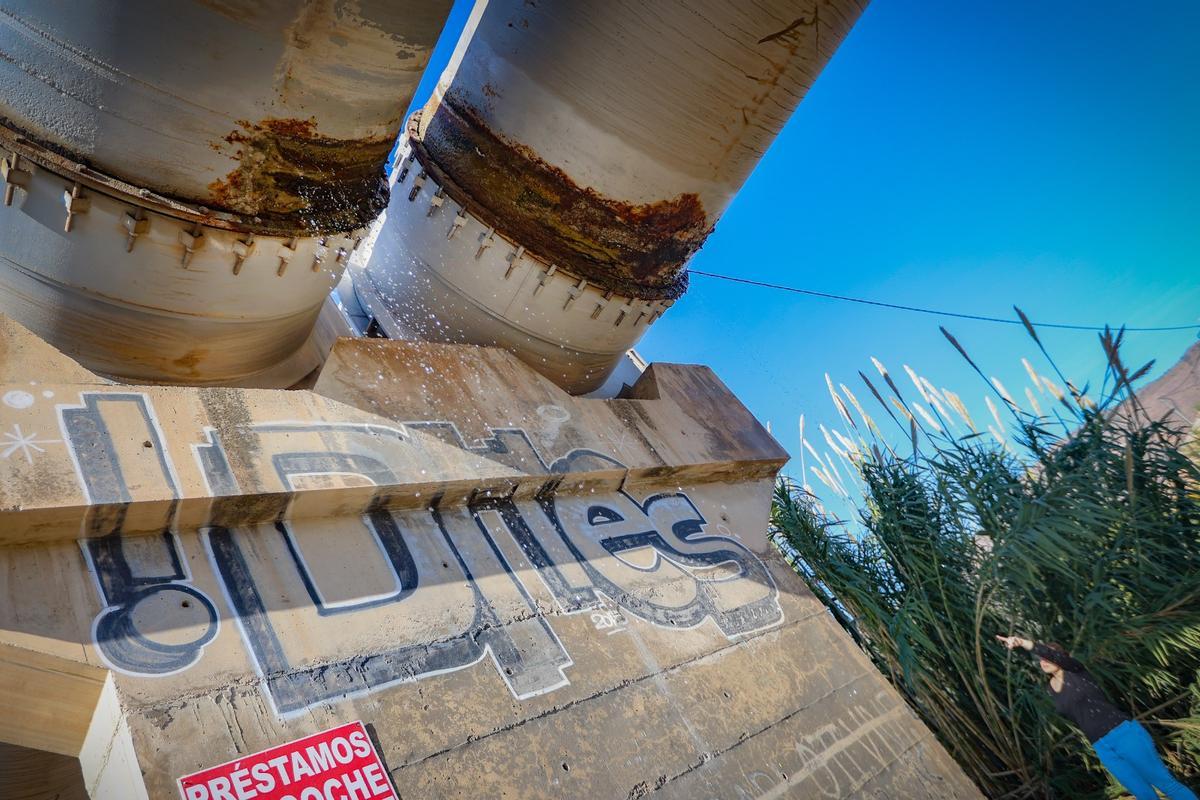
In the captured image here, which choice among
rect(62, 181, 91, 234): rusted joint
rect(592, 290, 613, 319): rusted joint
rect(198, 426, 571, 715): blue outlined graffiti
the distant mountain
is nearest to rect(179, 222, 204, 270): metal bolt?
rect(62, 181, 91, 234): rusted joint

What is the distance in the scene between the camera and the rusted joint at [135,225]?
319 cm

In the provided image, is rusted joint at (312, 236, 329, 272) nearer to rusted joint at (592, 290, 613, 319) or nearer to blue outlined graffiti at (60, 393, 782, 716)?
blue outlined graffiti at (60, 393, 782, 716)

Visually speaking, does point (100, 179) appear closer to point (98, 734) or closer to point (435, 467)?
point (435, 467)

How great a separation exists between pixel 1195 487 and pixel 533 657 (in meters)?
4.71

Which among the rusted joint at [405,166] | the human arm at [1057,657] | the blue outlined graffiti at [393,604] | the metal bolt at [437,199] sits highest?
the rusted joint at [405,166]

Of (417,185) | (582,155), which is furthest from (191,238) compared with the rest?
(582,155)

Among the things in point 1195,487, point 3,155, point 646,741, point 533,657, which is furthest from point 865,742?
point 3,155

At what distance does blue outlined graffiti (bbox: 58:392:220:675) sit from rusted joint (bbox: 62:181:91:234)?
33.3 inches

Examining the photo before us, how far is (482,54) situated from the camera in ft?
15.1

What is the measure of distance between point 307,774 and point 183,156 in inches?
102

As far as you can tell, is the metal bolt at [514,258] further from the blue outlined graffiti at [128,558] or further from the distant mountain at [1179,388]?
the distant mountain at [1179,388]

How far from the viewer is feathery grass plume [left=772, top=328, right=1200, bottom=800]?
4762 mm

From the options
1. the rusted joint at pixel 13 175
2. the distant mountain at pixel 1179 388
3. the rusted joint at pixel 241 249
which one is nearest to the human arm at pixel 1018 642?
the rusted joint at pixel 241 249

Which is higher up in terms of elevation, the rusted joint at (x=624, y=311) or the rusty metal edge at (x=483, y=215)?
the rusty metal edge at (x=483, y=215)
